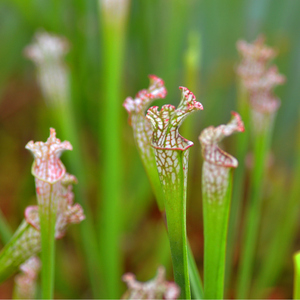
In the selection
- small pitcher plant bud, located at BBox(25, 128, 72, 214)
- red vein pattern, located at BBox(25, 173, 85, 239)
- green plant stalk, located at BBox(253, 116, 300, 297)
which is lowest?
green plant stalk, located at BBox(253, 116, 300, 297)

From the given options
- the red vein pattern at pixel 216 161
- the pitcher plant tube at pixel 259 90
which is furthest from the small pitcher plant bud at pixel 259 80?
the red vein pattern at pixel 216 161

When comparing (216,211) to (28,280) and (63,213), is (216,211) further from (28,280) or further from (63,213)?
(28,280)

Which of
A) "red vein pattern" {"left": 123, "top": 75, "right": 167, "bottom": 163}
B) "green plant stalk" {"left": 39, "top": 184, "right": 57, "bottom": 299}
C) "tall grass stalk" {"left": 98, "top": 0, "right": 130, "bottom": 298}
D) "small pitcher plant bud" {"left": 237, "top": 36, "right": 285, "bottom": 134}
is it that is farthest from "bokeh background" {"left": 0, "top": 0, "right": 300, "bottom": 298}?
"green plant stalk" {"left": 39, "top": 184, "right": 57, "bottom": 299}

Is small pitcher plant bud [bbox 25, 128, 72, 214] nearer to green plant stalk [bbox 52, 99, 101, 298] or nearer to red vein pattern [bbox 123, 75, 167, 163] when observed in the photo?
red vein pattern [bbox 123, 75, 167, 163]

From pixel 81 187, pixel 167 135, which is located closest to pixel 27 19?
pixel 81 187

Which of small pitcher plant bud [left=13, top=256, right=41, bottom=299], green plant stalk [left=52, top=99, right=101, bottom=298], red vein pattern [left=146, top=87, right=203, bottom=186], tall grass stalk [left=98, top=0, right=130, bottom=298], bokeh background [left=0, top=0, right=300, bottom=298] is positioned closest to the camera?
red vein pattern [left=146, top=87, right=203, bottom=186]

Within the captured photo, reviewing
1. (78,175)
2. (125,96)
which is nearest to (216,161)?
(78,175)
